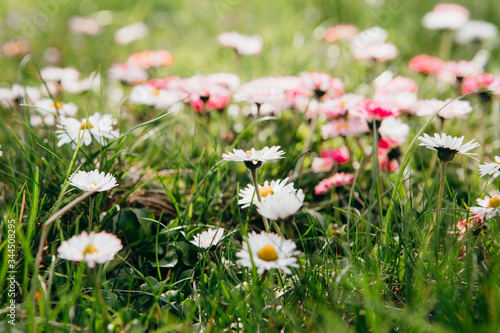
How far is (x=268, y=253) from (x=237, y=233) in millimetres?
460

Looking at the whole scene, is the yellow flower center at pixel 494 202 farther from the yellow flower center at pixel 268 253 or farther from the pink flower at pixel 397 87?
the pink flower at pixel 397 87

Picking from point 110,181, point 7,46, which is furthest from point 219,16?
point 110,181

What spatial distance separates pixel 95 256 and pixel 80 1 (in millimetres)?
4275

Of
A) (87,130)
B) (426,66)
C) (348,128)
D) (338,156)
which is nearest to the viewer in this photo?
(87,130)

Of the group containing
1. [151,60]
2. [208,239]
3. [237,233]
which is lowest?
[237,233]

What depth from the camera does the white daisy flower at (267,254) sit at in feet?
3.00

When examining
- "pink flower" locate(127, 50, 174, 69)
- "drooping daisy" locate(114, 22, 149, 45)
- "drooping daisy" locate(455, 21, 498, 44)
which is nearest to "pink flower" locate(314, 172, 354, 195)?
"pink flower" locate(127, 50, 174, 69)

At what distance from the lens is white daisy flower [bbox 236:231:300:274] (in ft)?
3.00

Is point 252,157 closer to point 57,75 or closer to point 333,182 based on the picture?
point 333,182

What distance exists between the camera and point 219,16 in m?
4.01

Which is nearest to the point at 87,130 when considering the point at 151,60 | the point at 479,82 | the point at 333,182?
the point at 333,182

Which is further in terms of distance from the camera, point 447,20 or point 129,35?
point 129,35

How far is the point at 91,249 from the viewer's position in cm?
91

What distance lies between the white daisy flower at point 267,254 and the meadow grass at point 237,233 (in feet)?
0.20
